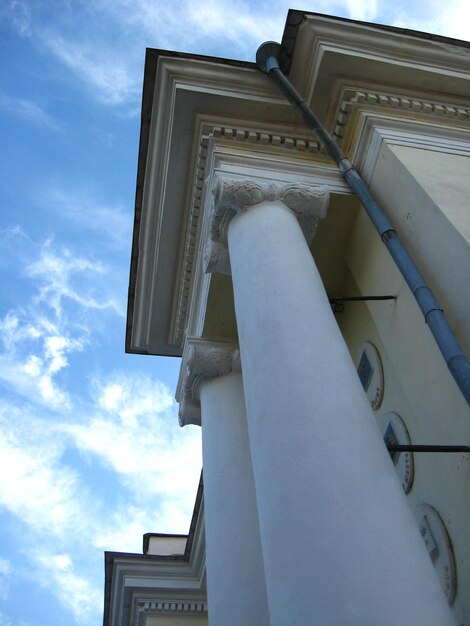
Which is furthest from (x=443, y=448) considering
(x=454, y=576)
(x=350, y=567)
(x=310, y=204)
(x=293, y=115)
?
(x=293, y=115)

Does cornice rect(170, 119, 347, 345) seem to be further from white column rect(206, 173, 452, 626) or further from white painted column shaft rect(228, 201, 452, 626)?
white painted column shaft rect(228, 201, 452, 626)

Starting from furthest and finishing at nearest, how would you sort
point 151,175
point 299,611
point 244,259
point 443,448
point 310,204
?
point 151,175 → point 310,204 → point 244,259 → point 443,448 → point 299,611

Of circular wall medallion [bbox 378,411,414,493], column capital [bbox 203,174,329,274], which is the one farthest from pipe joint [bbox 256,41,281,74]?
circular wall medallion [bbox 378,411,414,493]

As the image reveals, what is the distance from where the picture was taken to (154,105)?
29.5 feet

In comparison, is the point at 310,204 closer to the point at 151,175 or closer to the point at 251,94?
the point at 251,94

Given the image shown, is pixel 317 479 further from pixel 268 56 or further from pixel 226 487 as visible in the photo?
pixel 268 56

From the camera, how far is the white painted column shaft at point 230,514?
6.83m

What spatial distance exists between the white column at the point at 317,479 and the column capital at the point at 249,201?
1552 millimetres

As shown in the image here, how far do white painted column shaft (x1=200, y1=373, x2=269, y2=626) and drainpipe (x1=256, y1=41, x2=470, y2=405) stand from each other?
3386 millimetres

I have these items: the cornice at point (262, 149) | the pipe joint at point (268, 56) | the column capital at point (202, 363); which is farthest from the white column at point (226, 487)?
the pipe joint at point (268, 56)

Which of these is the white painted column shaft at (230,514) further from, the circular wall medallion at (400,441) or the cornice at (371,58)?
the cornice at (371,58)

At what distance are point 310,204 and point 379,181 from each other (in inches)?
35.7

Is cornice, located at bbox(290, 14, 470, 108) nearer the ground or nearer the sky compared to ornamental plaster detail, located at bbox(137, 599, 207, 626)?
nearer the sky

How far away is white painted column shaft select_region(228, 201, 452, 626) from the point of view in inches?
132
